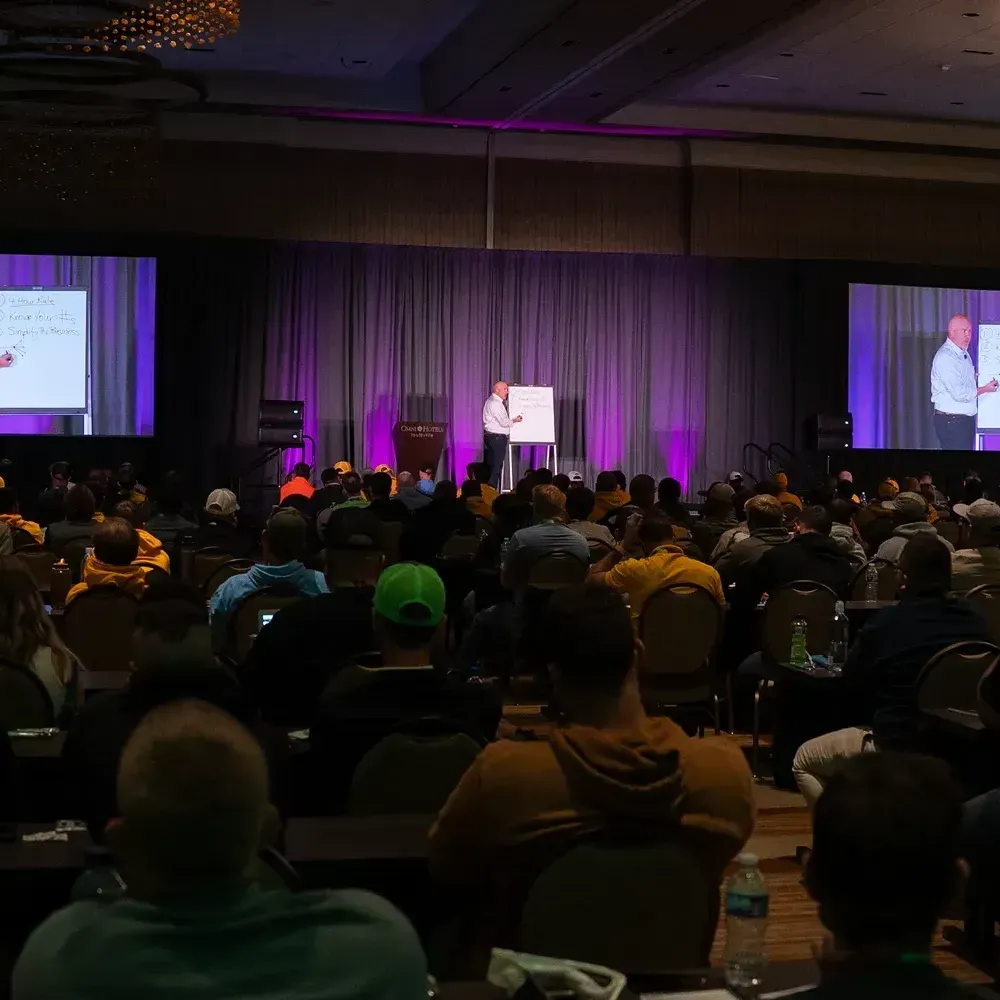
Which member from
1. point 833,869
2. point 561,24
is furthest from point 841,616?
point 561,24

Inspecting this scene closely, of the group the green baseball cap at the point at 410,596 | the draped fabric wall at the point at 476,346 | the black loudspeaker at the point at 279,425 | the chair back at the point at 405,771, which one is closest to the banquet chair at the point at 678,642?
the green baseball cap at the point at 410,596

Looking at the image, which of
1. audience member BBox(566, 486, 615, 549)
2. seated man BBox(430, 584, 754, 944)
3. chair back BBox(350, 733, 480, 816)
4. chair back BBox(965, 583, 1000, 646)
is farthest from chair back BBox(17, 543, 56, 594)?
seated man BBox(430, 584, 754, 944)

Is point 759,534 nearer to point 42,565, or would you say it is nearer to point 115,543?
point 115,543

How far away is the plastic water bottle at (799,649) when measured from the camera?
20.1 ft

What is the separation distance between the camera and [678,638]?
659 centimetres

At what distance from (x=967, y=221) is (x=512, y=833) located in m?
17.9

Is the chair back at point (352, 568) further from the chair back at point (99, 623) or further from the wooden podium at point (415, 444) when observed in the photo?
the wooden podium at point (415, 444)

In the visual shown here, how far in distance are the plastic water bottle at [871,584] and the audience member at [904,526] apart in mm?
138

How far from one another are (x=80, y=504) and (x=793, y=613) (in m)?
3.98

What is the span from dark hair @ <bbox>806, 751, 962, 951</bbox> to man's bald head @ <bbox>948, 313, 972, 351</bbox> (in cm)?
1793

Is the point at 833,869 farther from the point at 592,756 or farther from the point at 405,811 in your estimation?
the point at 405,811

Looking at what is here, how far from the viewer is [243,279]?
56.7 feet

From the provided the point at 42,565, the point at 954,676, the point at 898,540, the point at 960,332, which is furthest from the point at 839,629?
the point at 960,332

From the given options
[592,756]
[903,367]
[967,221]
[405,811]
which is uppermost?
[967,221]
